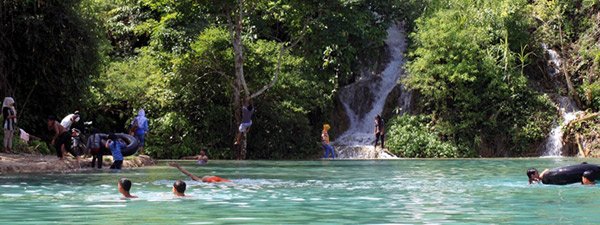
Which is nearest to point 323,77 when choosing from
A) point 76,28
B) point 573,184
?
point 76,28

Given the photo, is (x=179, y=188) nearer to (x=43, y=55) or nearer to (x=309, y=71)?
(x=43, y=55)

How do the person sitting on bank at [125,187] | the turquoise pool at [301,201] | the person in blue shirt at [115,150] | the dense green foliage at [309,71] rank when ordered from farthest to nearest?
the dense green foliage at [309,71] → the person in blue shirt at [115,150] → the person sitting on bank at [125,187] → the turquoise pool at [301,201]

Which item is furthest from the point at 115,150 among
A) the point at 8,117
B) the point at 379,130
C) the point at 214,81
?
the point at 379,130

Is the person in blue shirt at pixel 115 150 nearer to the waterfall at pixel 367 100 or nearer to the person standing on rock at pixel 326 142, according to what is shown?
the person standing on rock at pixel 326 142

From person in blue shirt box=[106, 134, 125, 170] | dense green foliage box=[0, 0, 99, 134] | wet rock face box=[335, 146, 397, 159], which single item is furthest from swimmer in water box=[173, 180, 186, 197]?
wet rock face box=[335, 146, 397, 159]

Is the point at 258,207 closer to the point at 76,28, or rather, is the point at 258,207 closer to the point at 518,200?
the point at 518,200

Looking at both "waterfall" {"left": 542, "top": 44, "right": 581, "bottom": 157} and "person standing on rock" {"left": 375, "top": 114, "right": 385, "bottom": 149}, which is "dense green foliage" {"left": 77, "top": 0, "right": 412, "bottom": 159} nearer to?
"person standing on rock" {"left": 375, "top": 114, "right": 385, "bottom": 149}

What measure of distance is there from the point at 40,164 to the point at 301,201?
36.3 ft

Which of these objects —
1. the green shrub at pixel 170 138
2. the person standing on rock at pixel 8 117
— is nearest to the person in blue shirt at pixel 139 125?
the green shrub at pixel 170 138

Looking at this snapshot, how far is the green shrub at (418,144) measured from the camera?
40.8 m

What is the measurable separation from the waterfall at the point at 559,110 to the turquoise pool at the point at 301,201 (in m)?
19.2

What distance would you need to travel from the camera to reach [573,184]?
1898 centimetres

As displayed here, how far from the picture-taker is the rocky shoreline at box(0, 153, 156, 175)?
23.6m

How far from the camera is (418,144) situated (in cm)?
4097
